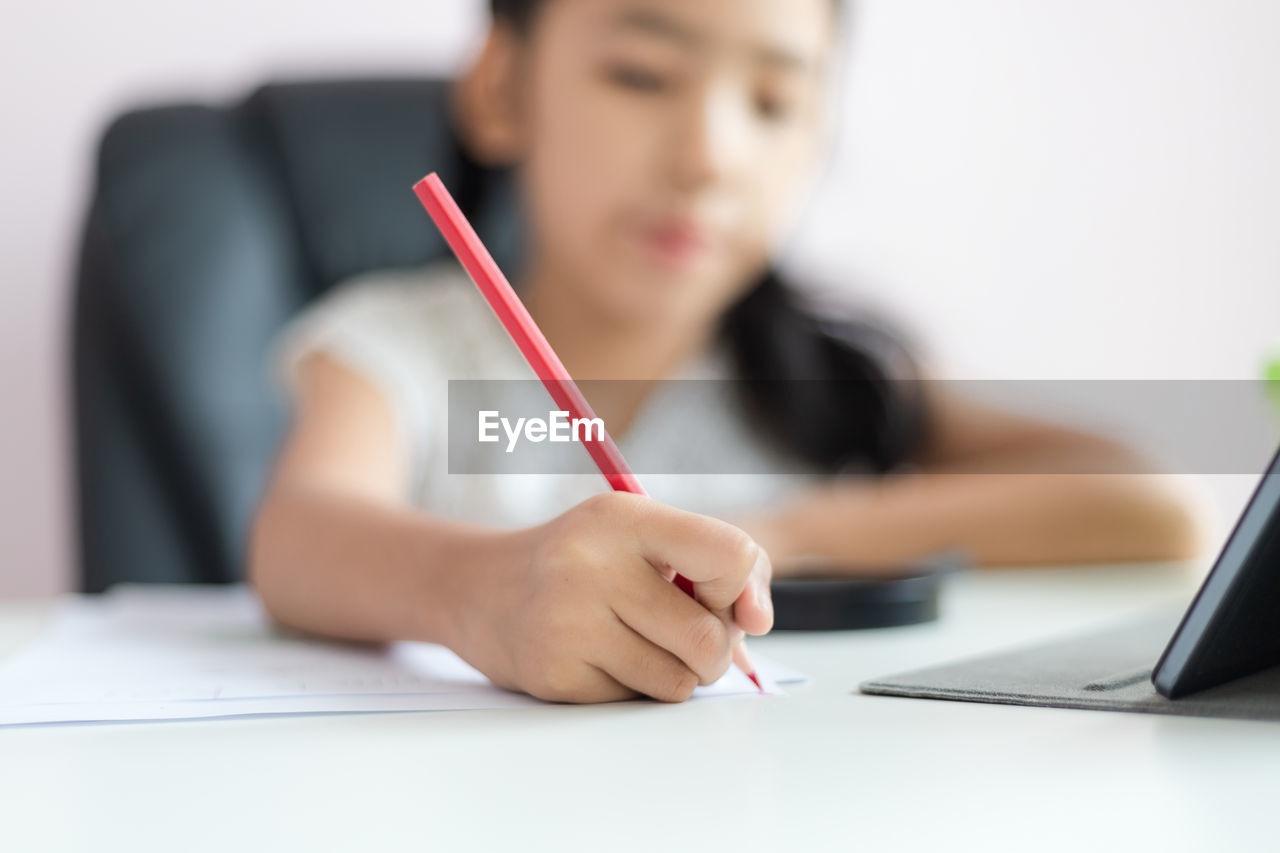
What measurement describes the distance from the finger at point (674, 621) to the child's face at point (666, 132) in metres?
0.48

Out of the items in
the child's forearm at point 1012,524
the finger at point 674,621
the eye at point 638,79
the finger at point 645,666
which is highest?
the eye at point 638,79

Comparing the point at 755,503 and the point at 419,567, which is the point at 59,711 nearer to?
the point at 419,567

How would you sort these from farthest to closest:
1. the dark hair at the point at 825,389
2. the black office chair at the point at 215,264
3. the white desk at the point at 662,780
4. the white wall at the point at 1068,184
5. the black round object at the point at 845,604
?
1. the white wall at the point at 1068,184
2. the dark hair at the point at 825,389
3. the black office chair at the point at 215,264
4. the black round object at the point at 845,604
5. the white desk at the point at 662,780

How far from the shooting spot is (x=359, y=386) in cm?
79

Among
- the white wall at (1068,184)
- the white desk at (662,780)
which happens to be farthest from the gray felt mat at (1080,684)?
the white wall at (1068,184)

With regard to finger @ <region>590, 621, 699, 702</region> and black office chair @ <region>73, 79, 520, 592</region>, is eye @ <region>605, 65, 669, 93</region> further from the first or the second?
finger @ <region>590, 621, 699, 702</region>

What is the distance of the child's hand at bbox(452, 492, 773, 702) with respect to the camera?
0.30 metres

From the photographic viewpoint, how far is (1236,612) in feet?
0.93

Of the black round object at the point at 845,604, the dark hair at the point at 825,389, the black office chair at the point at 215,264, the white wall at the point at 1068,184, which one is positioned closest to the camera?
the black round object at the point at 845,604

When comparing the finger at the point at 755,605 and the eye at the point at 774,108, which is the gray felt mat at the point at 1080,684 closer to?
the finger at the point at 755,605

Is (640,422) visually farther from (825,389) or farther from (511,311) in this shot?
(511,311)

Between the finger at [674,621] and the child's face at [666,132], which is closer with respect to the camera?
the finger at [674,621]

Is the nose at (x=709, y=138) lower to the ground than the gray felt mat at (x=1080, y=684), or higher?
higher

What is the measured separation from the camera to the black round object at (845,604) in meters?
0.47
